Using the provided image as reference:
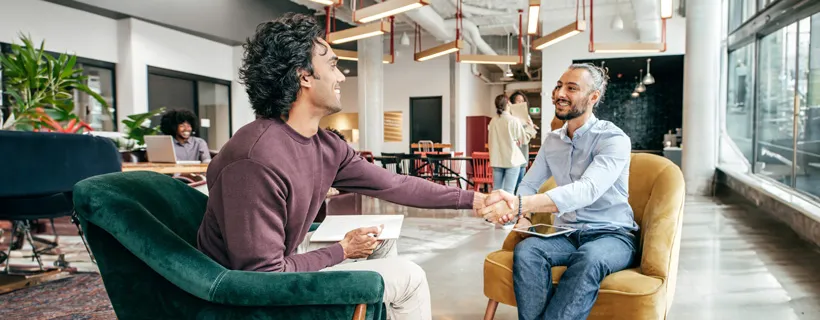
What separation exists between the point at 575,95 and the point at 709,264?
228 cm

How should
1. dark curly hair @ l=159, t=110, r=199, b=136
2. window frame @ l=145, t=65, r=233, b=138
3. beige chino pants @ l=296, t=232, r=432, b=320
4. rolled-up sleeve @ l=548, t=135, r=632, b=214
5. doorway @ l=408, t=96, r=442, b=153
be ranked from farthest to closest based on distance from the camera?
doorway @ l=408, t=96, r=442, b=153
window frame @ l=145, t=65, r=233, b=138
dark curly hair @ l=159, t=110, r=199, b=136
rolled-up sleeve @ l=548, t=135, r=632, b=214
beige chino pants @ l=296, t=232, r=432, b=320

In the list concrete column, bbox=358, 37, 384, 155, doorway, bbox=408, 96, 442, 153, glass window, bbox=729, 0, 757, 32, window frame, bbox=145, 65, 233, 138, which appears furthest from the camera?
doorway, bbox=408, 96, 442, 153

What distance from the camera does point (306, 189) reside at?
4.62ft

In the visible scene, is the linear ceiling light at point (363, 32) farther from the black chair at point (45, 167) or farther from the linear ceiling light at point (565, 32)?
the black chair at point (45, 167)

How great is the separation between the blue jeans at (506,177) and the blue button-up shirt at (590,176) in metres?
3.35

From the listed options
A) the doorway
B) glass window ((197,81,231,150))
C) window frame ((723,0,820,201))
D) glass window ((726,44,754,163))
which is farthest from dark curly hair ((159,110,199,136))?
the doorway

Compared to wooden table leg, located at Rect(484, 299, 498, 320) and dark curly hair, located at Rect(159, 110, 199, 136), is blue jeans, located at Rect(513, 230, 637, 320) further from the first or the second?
dark curly hair, located at Rect(159, 110, 199, 136)

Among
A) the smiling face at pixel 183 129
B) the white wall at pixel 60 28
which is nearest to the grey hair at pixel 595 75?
the smiling face at pixel 183 129

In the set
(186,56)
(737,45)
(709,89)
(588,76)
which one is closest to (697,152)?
(709,89)

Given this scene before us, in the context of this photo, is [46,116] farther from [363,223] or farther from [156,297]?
[156,297]

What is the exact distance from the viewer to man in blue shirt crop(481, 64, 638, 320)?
188 centimetres

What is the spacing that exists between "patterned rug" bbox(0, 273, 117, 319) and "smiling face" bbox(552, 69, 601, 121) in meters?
2.37

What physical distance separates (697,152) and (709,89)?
3.13 feet

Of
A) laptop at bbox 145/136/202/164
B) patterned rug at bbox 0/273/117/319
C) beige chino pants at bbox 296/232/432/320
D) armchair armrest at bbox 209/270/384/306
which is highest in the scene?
laptop at bbox 145/136/202/164
